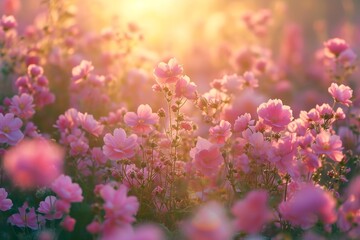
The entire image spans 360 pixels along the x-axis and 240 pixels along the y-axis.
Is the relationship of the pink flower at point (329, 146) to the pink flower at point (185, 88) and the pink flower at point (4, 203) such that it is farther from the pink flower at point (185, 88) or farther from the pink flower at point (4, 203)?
the pink flower at point (4, 203)

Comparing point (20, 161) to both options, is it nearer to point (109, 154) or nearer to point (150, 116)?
point (109, 154)

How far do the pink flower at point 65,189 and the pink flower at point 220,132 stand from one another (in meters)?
0.75

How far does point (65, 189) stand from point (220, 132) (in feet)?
2.69

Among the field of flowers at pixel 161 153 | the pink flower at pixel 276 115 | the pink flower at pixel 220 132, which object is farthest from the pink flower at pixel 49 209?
the pink flower at pixel 276 115

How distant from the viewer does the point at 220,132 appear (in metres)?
2.46

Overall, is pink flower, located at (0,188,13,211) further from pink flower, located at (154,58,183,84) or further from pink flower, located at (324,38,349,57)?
pink flower, located at (324,38,349,57)

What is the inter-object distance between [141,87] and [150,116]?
2.00 m

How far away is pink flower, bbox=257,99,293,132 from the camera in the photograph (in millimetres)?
2420

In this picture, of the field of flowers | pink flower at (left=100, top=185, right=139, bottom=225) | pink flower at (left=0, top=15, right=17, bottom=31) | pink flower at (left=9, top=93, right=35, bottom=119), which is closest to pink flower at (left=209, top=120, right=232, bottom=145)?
the field of flowers

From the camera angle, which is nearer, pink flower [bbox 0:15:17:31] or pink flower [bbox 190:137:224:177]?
pink flower [bbox 190:137:224:177]

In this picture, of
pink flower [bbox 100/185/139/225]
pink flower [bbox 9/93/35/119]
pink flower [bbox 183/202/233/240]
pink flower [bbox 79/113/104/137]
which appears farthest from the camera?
pink flower [bbox 9/93/35/119]

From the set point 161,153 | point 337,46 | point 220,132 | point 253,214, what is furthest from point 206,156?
point 337,46

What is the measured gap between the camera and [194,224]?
134 cm

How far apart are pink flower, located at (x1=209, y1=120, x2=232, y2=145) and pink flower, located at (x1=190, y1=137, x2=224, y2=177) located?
7 centimetres
